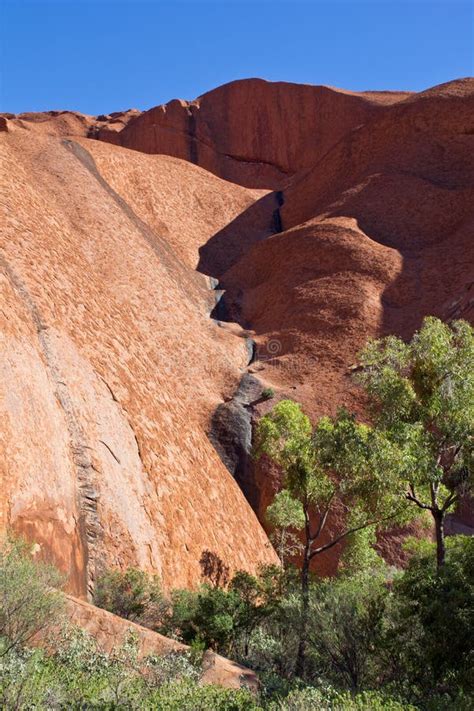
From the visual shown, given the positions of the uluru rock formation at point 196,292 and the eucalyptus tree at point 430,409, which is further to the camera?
the uluru rock formation at point 196,292

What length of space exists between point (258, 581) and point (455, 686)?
989 cm

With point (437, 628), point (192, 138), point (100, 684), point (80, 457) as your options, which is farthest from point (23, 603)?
point (192, 138)

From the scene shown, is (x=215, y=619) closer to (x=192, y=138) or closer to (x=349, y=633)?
(x=349, y=633)

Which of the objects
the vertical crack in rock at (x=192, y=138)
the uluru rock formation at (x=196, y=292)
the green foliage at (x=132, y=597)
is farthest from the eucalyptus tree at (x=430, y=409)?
the vertical crack in rock at (x=192, y=138)

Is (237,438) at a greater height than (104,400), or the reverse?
(104,400)

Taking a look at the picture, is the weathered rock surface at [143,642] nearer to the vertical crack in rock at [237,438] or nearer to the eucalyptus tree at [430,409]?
the eucalyptus tree at [430,409]

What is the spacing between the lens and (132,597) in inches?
628

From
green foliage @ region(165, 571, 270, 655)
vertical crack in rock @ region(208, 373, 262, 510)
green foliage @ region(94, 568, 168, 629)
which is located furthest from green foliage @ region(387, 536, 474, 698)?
vertical crack in rock @ region(208, 373, 262, 510)

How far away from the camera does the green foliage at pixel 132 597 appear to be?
1571cm

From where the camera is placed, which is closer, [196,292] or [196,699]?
[196,699]

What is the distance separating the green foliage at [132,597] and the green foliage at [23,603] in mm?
4617

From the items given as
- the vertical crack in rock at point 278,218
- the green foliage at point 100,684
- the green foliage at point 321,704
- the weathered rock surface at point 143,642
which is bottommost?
the weathered rock surface at point 143,642

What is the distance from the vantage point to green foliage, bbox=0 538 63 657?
10070 millimetres

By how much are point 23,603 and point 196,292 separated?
112 ft
